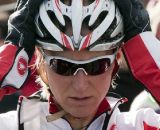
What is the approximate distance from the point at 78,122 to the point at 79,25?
0.39 m

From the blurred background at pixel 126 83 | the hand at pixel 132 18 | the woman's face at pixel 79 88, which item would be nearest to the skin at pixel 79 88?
the woman's face at pixel 79 88

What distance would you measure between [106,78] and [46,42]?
0.25 meters

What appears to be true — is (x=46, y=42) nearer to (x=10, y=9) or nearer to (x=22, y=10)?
(x=22, y=10)

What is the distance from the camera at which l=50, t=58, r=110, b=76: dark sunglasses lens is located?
2.09m

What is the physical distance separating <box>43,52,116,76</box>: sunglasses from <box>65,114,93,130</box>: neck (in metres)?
0.22

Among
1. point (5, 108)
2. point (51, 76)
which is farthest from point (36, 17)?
point (5, 108)

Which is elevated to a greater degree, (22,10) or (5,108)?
(22,10)

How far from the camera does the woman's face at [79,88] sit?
2.10m

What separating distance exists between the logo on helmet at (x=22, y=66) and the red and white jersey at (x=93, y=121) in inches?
6.4

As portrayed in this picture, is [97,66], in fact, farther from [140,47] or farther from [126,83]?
[126,83]

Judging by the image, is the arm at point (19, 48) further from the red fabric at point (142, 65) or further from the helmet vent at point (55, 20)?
the red fabric at point (142, 65)

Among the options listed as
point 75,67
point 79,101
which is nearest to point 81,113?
point 79,101

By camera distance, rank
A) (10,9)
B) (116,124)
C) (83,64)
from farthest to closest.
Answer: (10,9)
(116,124)
(83,64)

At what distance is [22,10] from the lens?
7.14ft
